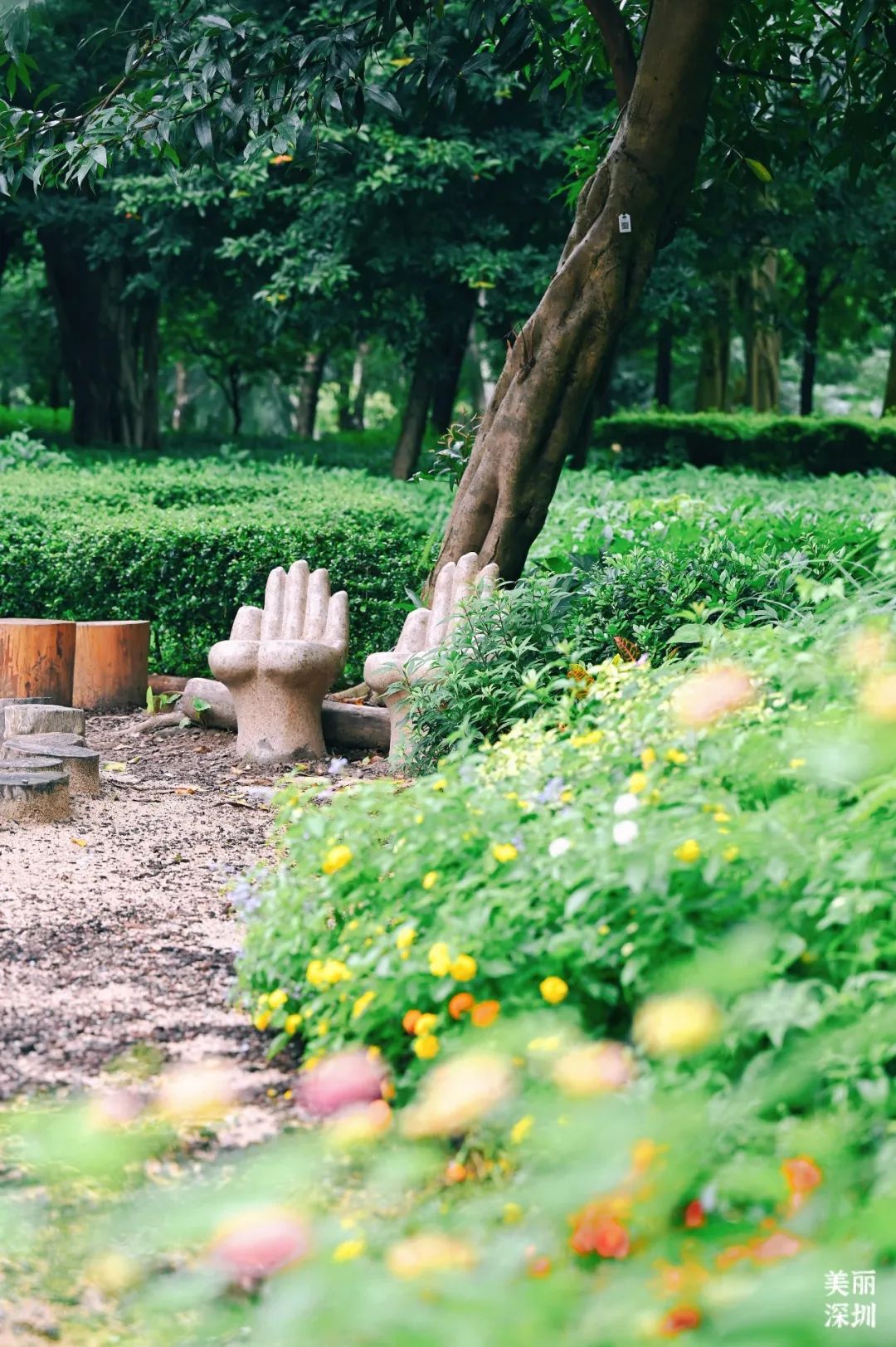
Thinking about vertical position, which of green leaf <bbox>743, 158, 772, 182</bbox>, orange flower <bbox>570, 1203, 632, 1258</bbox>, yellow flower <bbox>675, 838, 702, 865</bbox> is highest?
green leaf <bbox>743, 158, 772, 182</bbox>

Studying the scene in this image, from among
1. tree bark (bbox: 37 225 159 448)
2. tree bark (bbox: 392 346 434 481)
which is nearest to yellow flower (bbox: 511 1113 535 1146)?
tree bark (bbox: 392 346 434 481)

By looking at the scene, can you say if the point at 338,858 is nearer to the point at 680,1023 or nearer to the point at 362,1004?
the point at 362,1004

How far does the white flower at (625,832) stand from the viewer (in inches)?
103

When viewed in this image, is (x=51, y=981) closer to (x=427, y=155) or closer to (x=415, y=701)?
(x=415, y=701)

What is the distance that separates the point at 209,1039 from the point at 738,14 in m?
6.49

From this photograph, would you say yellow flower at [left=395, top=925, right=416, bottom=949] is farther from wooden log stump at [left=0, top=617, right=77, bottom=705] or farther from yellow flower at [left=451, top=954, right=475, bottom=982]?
wooden log stump at [left=0, top=617, right=77, bottom=705]

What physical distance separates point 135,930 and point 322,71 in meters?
4.16

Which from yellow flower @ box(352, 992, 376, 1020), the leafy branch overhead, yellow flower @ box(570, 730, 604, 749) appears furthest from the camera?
the leafy branch overhead

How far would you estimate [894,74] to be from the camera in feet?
22.6

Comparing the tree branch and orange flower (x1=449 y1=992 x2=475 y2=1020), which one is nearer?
orange flower (x1=449 y1=992 x2=475 y2=1020)

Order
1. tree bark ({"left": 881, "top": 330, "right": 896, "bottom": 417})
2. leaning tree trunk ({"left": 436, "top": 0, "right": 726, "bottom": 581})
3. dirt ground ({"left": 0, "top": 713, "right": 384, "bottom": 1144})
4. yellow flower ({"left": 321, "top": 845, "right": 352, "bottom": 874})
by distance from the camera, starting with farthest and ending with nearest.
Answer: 1. tree bark ({"left": 881, "top": 330, "right": 896, "bottom": 417})
2. leaning tree trunk ({"left": 436, "top": 0, "right": 726, "bottom": 581})
3. dirt ground ({"left": 0, "top": 713, "right": 384, "bottom": 1144})
4. yellow flower ({"left": 321, "top": 845, "right": 352, "bottom": 874})

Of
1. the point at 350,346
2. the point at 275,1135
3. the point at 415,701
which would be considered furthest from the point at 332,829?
the point at 350,346

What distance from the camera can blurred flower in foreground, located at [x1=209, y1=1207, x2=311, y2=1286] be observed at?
6.09ft

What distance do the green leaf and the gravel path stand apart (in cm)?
417
